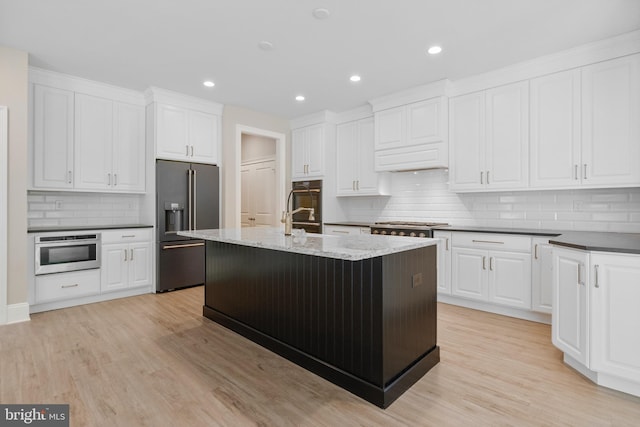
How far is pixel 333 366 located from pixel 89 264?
3372mm

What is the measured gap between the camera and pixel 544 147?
11.3ft

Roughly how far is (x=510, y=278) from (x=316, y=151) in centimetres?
339

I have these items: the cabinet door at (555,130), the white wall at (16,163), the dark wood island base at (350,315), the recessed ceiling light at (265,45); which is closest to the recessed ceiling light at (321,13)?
the recessed ceiling light at (265,45)

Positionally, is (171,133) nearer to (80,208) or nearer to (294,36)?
(80,208)

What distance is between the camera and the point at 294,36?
303cm

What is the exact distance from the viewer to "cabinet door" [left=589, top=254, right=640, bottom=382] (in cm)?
197

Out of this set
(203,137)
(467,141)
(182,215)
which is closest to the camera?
(467,141)

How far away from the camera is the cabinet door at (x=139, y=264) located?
4270 mm

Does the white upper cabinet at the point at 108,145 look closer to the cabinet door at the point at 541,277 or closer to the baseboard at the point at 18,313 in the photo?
the baseboard at the point at 18,313

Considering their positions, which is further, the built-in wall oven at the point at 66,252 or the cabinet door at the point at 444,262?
the cabinet door at the point at 444,262

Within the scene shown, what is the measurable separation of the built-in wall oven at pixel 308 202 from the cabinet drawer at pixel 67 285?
295 centimetres

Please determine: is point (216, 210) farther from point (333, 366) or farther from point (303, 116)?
point (333, 366)

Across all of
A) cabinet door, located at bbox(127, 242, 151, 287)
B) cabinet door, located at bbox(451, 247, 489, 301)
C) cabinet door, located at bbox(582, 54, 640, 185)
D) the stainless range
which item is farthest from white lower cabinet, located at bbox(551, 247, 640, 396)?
cabinet door, located at bbox(127, 242, 151, 287)

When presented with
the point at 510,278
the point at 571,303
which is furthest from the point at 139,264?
the point at 571,303
